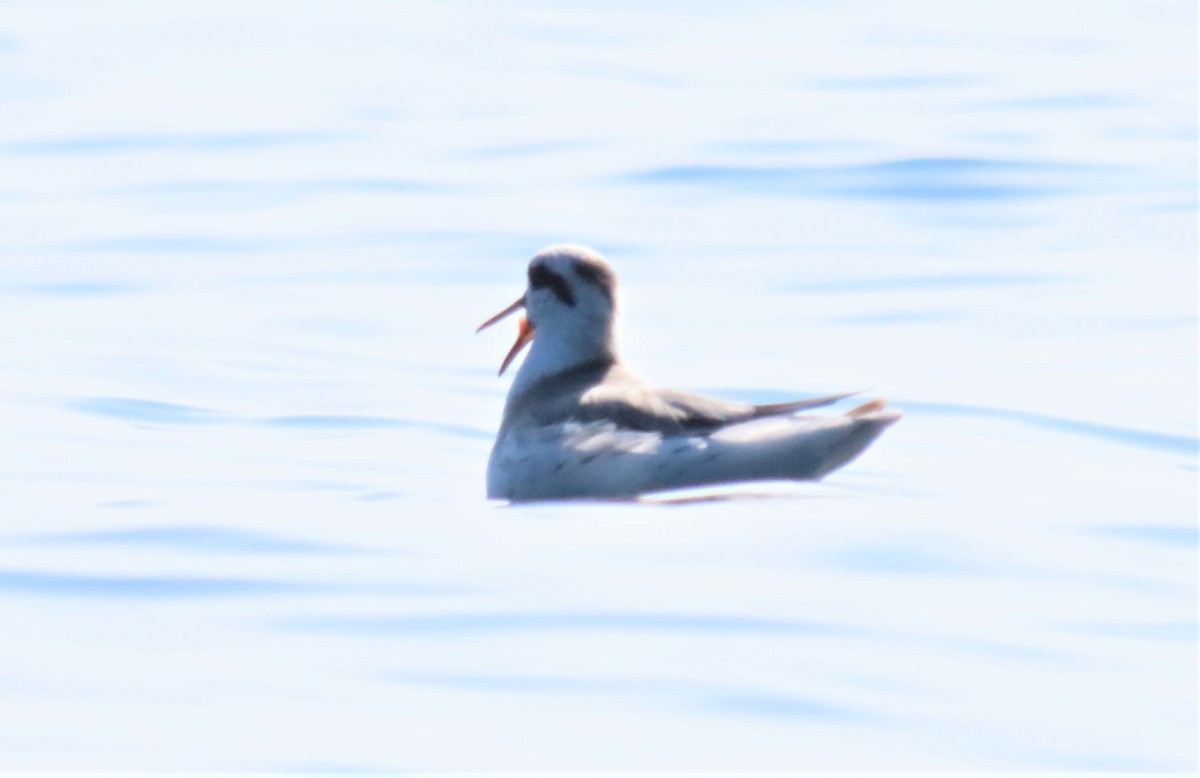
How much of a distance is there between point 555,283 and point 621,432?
1310 mm

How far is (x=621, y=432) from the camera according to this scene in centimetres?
907

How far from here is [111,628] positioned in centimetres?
716

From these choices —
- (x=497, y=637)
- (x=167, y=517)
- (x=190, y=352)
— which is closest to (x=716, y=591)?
(x=497, y=637)

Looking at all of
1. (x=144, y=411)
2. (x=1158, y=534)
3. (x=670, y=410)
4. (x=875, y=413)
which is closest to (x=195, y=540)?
(x=670, y=410)

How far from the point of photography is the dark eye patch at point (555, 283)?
10148 mm

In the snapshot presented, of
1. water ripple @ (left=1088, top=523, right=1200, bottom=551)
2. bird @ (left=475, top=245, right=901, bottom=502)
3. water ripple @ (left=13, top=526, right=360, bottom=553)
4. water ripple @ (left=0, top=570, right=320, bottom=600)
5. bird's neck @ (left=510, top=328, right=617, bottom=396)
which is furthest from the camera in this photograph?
bird's neck @ (left=510, top=328, right=617, bottom=396)

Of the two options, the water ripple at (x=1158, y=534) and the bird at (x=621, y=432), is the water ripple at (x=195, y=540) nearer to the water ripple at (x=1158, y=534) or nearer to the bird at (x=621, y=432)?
the bird at (x=621, y=432)

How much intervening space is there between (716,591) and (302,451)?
424 centimetres

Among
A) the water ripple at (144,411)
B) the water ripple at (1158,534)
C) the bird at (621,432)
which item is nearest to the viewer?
the water ripple at (1158,534)

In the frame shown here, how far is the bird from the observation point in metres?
8.87

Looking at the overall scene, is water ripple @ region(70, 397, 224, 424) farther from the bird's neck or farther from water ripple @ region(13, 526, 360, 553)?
water ripple @ region(13, 526, 360, 553)

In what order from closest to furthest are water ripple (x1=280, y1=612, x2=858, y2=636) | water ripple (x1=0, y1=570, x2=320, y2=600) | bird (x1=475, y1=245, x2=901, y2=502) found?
water ripple (x1=280, y1=612, x2=858, y2=636), water ripple (x1=0, y1=570, x2=320, y2=600), bird (x1=475, y1=245, x2=901, y2=502)

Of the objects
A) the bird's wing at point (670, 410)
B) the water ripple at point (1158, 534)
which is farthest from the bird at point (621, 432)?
the water ripple at point (1158, 534)

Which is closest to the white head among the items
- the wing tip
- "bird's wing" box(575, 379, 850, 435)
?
"bird's wing" box(575, 379, 850, 435)
